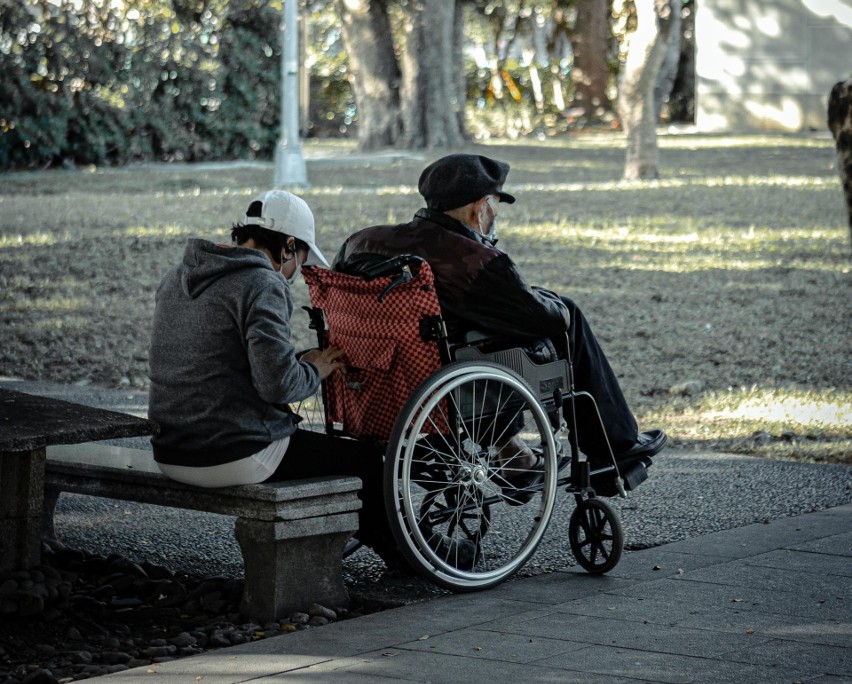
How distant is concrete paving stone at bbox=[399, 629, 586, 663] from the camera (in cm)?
405

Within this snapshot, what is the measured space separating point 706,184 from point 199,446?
1588 centimetres

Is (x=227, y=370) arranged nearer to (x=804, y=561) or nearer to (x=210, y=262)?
(x=210, y=262)

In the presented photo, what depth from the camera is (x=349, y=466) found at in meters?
4.82

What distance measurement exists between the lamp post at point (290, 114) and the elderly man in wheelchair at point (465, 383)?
566 inches

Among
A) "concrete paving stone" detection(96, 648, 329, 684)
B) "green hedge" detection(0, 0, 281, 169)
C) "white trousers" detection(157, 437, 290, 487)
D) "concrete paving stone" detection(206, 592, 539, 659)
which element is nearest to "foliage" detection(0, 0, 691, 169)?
"green hedge" detection(0, 0, 281, 169)

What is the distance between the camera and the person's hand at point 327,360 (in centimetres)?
493

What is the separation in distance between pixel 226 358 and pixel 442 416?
29.2 inches

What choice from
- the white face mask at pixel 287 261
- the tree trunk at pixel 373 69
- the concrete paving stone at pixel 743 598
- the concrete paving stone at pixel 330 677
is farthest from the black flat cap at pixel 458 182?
the tree trunk at pixel 373 69

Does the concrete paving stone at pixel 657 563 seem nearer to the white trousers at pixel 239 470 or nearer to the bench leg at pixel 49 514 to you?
the white trousers at pixel 239 470

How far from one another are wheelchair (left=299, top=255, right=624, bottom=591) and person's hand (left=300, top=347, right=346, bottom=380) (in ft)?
0.13

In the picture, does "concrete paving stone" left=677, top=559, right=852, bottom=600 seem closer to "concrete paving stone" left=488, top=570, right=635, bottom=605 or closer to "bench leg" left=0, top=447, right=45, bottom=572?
"concrete paving stone" left=488, top=570, right=635, bottom=605

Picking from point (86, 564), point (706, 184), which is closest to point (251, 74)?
point (706, 184)

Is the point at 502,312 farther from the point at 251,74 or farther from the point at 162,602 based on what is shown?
the point at 251,74

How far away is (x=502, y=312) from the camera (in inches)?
196
